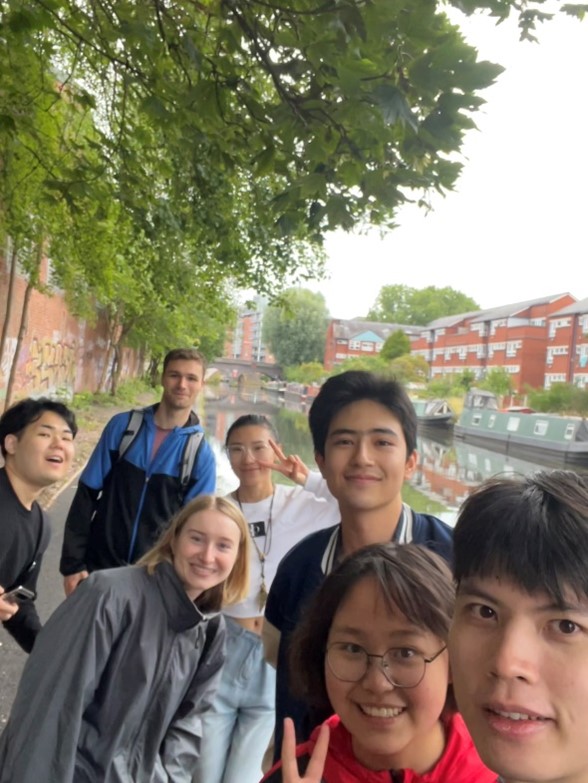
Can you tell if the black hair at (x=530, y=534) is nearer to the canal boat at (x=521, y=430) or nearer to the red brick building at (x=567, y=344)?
the canal boat at (x=521, y=430)

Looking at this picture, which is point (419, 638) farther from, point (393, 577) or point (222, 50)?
point (222, 50)

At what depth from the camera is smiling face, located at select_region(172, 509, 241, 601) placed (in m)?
2.37

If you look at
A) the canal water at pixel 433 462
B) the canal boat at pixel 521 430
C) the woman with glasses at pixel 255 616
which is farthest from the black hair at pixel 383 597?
the canal boat at pixel 521 430

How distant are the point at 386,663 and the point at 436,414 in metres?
35.0

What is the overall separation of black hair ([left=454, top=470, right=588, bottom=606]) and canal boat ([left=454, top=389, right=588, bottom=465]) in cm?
2573

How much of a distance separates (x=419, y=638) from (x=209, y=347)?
39.6 metres

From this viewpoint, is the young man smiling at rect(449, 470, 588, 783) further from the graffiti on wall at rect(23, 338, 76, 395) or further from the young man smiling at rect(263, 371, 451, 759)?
the graffiti on wall at rect(23, 338, 76, 395)

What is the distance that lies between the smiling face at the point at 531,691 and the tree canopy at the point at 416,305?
4775 centimetres

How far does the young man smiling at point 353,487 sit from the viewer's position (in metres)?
1.84

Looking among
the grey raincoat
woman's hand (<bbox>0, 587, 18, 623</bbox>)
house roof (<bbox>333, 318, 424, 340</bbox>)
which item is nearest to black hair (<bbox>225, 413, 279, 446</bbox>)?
the grey raincoat

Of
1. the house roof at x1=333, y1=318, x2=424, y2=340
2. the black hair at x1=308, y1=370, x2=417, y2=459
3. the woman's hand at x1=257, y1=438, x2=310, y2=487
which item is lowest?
the woman's hand at x1=257, y1=438, x2=310, y2=487

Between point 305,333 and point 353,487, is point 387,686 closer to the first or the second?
point 353,487

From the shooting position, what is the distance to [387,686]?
4.25ft

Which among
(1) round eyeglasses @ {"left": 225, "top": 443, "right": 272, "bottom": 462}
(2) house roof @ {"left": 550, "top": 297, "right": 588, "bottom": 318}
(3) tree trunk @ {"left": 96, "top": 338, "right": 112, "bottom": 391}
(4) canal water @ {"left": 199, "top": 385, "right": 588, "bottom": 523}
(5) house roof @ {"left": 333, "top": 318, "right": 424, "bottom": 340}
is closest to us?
(1) round eyeglasses @ {"left": 225, "top": 443, "right": 272, "bottom": 462}
